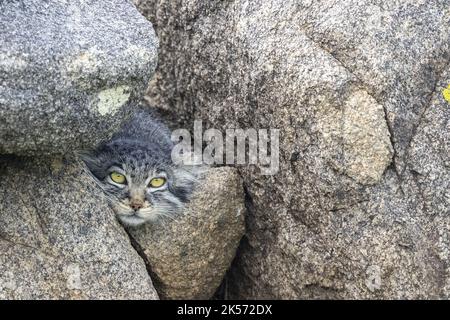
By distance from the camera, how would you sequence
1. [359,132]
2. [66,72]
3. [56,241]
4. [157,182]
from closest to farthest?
[66,72] → [56,241] → [359,132] → [157,182]

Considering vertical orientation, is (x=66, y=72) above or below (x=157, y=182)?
above

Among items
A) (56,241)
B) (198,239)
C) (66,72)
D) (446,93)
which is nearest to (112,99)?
(66,72)

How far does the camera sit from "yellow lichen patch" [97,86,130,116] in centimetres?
352

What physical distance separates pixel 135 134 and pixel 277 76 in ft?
3.43

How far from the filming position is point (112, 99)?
357cm

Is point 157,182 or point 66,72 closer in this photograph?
point 66,72

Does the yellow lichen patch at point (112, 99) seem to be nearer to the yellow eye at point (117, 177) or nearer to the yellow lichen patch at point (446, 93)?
the yellow eye at point (117, 177)

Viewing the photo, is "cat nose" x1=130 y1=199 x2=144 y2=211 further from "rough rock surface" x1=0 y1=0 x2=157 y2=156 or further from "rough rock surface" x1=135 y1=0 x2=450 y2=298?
"rough rock surface" x1=135 y1=0 x2=450 y2=298

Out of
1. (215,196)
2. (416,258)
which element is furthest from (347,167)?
(215,196)

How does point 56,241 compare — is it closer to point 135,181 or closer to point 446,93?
point 135,181

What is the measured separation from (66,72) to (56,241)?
975 mm

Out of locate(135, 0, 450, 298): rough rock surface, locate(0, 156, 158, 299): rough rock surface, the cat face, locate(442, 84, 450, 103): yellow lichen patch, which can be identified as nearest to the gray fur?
the cat face

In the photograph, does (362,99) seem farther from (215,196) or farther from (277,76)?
(215,196)

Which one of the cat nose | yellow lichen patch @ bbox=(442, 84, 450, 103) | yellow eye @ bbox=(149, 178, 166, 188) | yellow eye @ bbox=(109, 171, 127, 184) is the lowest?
the cat nose
